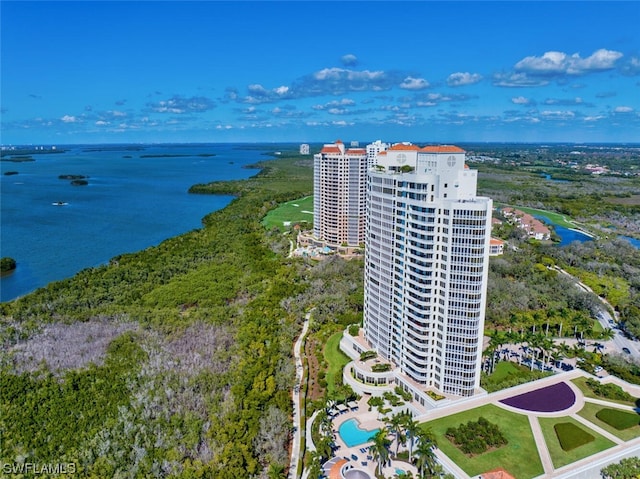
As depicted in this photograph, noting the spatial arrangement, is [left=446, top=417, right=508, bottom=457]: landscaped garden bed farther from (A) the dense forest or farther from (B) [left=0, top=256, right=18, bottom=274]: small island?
(B) [left=0, top=256, right=18, bottom=274]: small island

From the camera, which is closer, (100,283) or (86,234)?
(100,283)

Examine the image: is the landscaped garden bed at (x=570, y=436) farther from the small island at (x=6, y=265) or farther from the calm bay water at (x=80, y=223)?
the small island at (x=6, y=265)

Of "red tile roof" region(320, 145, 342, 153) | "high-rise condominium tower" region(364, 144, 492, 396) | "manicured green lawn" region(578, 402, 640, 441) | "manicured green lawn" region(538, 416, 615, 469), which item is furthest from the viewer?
"red tile roof" region(320, 145, 342, 153)

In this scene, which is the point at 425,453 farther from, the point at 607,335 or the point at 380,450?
Answer: the point at 607,335

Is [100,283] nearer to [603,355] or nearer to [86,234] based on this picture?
[86,234]

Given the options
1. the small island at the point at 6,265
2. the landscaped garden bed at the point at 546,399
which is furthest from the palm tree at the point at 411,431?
the small island at the point at 6,265

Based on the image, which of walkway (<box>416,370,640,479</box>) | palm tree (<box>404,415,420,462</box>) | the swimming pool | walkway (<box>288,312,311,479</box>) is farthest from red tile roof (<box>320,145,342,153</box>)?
palm tree (<box>404,415,420,462</box>)

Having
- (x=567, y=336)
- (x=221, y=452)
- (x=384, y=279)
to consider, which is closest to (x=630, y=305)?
(x=567, y=336)
